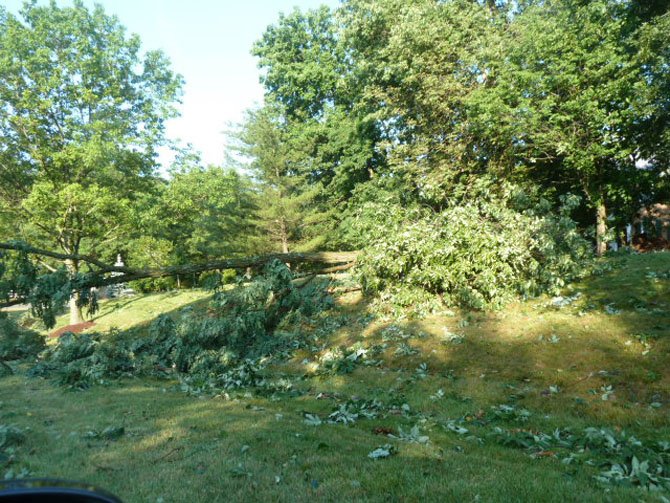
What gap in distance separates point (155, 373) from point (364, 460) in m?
7.96

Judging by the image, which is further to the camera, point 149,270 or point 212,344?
point 212,344

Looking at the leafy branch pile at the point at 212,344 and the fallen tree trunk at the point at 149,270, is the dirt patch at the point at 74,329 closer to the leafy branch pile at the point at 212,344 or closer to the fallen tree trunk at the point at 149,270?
the leafy branch pile at the point at 212,344

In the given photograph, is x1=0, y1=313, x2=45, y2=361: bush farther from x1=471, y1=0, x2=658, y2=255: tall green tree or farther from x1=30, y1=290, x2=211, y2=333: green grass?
x1=471, y1=0, x2=658, y2=255: tall green tree

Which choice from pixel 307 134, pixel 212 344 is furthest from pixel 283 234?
pixel 212 344

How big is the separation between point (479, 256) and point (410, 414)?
5427mm

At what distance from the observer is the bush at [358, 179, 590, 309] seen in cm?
1138

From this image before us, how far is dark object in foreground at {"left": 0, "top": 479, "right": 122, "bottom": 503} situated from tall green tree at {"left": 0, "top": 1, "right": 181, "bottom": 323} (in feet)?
71.1

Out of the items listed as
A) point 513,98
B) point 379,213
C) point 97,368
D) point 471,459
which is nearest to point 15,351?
point 97,368

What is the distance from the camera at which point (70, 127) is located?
2330 centimetres

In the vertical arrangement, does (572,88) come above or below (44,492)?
above

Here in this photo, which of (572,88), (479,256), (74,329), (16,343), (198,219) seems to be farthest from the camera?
(198,219)

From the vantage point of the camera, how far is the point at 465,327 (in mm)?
11367

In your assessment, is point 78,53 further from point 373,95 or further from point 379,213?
point 379,213

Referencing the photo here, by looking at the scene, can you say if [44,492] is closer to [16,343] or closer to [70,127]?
[16,343]
